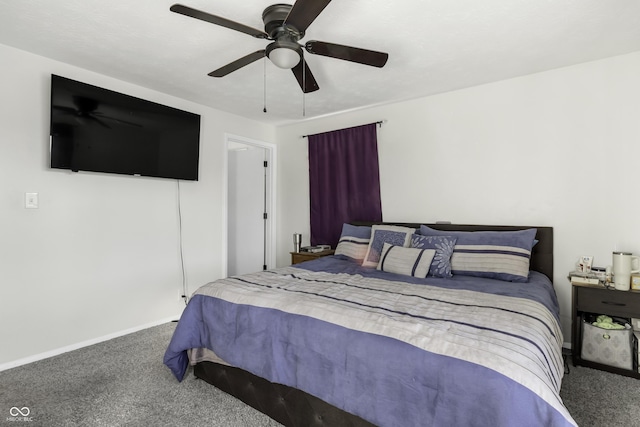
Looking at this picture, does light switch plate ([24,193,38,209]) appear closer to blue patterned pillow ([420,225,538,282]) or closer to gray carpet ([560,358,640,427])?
blue patterned pillow ([420,225,538,282])

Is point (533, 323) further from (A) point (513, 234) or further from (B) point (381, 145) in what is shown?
(B) point (381, 145)

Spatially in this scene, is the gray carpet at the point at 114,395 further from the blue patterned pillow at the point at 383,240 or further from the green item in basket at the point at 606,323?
the green item in basket at the point at 606,323

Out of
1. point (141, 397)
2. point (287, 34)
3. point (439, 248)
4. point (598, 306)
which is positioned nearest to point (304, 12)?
point (287, 34)

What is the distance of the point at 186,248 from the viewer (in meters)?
3.65

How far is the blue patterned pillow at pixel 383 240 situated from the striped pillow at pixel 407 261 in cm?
15

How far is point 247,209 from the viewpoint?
491cm

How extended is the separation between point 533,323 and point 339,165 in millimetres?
2894

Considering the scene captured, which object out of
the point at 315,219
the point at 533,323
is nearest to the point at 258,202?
the point at 315,219

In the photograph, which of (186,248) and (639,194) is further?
(186,248)

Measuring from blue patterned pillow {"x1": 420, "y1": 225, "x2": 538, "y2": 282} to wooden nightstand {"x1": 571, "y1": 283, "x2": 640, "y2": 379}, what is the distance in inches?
15.8

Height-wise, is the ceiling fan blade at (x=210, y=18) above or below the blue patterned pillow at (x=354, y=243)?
above

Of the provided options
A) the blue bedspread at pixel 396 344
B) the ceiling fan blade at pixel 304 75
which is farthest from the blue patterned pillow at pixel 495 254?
the ceiling fan blade at pixel 304 75

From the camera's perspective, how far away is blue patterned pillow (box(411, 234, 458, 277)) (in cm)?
262

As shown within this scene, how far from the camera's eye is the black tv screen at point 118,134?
8.61ft
